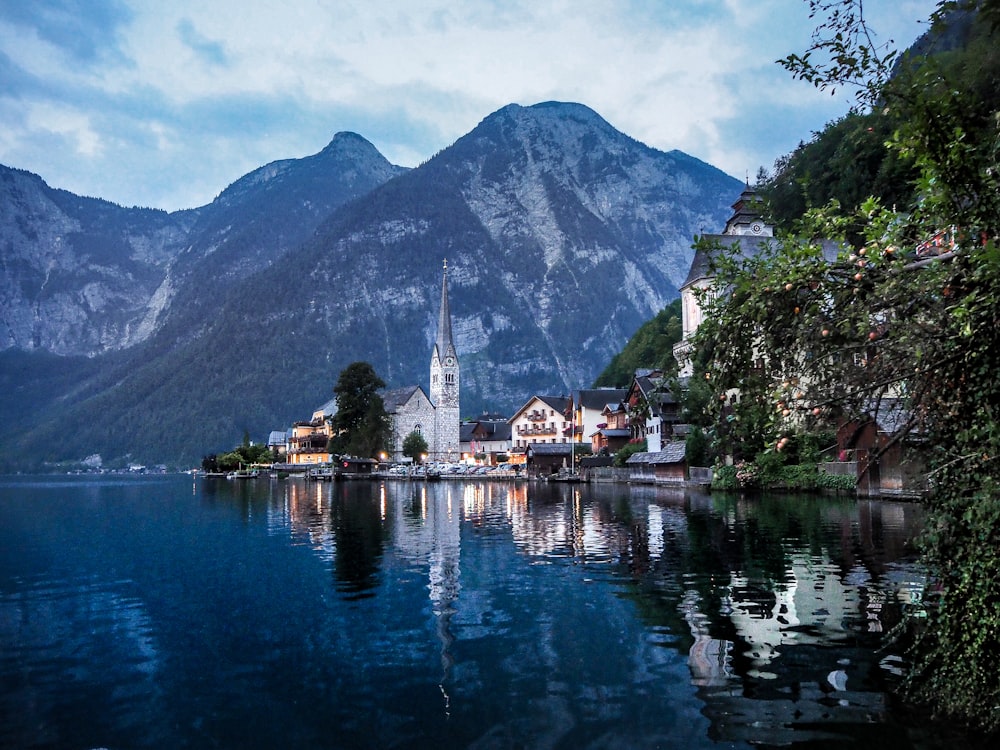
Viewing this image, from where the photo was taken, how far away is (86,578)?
24.5 meters

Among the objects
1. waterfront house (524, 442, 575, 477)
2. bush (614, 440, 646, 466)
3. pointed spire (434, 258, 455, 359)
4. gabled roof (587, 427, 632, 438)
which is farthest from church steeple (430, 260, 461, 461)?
bush (614, 440, 646, 466)

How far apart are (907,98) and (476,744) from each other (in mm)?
9475

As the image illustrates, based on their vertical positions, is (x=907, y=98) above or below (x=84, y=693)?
above

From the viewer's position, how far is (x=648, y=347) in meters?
127

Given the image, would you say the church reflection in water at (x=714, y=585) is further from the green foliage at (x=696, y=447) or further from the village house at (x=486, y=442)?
the village house at (x=486, y=442)

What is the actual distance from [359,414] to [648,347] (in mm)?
54624

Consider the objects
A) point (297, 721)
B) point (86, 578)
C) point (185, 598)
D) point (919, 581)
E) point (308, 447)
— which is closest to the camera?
point (297, 721)

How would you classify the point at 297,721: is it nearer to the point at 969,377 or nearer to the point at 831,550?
the point at 969,377

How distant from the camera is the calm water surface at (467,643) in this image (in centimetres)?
1042

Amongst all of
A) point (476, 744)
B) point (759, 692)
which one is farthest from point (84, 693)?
point (759, 692)

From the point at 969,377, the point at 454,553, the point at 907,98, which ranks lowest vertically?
the point at 454,553

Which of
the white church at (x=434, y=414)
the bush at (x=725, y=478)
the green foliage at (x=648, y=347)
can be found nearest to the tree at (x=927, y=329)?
the bush at (x=725, y=478)

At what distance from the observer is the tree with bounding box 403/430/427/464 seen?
511 ft

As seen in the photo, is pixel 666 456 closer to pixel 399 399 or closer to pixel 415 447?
pixel 415 447
